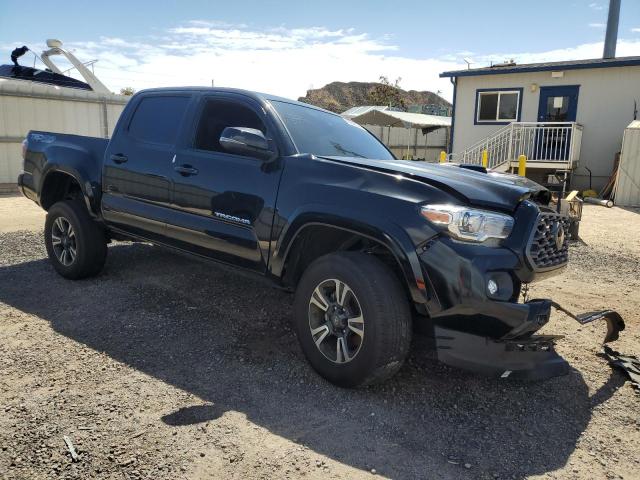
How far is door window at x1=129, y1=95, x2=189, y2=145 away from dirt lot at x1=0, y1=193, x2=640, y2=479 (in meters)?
1.50

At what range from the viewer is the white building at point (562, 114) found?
1639 cm

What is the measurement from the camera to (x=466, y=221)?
9.53 ft

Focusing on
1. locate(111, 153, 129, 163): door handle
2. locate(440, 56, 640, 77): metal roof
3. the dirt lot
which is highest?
locate(440, 56, 640, 77): metal roof

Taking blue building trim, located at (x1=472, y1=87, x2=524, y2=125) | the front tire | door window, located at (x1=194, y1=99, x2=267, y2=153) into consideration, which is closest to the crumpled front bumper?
the front tire

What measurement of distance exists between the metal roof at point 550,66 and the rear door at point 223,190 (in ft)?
52.0

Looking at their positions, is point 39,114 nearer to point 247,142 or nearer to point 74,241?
point 74,241

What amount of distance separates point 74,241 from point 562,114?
1670 centimetres

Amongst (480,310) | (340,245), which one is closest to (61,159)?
(340,245)

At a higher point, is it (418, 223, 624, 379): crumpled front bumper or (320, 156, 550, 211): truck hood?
(320, 156, 550, 211): truck hood

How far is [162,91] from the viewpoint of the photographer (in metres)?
4.84

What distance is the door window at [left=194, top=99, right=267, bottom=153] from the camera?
13.5ft

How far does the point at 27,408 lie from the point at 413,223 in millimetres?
2425

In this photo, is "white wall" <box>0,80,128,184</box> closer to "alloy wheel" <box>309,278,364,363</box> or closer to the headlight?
"alloy wheel" <box>309,278,364,363</box>

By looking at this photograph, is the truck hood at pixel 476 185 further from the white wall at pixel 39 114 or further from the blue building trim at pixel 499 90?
the blue building trim at pixel 499 90
